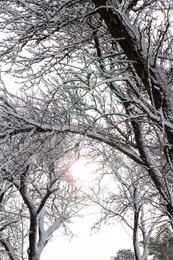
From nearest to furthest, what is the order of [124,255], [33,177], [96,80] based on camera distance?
[96,80], [33,177], [124,255]

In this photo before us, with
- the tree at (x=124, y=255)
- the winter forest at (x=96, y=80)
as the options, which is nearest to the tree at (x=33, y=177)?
the winter forest at (x=96, y=80)

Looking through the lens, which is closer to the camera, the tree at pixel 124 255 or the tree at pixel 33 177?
the tree at pixel 33 177

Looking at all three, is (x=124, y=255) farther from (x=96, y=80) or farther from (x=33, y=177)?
(x=96, y=80)

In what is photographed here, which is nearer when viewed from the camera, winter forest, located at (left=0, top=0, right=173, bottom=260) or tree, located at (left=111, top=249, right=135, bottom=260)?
winter forest, located at (left=0, top=0, right=173, bottom=260)

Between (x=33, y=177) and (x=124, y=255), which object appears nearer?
(x=33, y=177)

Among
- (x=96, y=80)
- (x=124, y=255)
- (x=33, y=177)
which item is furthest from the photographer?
(x=124, y=255)

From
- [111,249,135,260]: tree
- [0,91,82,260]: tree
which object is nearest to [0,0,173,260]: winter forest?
[0,91,82,260]: tree

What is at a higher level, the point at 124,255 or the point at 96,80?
the point at 124,255

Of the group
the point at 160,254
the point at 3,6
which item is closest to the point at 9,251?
the point at 3,6

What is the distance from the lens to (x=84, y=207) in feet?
41.0

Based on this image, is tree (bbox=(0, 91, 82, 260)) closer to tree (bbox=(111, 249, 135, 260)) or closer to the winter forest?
the winter forest

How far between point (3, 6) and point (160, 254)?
111 feet

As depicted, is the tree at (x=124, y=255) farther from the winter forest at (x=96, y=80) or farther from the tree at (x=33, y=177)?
the winter forest at (x=96, y=80)

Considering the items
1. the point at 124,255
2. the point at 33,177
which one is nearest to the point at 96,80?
the point at 33,177
